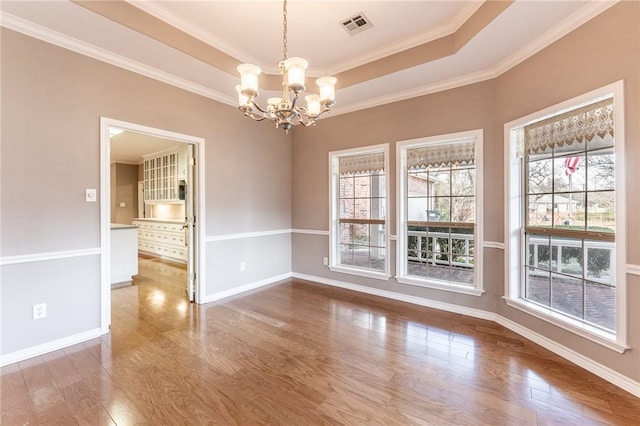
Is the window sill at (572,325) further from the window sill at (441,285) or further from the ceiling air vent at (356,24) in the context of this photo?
the ceiling air vent at (356,24)

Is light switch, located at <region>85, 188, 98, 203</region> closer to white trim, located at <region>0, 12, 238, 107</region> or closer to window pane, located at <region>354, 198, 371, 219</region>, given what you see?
white trim, located at <region>0, 12, 238, 107</region>

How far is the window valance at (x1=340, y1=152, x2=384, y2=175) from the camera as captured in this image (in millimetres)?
4043

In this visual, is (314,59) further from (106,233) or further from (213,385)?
(213,385)

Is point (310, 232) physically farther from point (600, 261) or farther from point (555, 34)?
point (555, 34)

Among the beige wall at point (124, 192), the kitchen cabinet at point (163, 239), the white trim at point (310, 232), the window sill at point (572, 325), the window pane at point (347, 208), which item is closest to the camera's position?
the window sill at point (572, 325)

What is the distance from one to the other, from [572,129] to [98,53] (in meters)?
4.44

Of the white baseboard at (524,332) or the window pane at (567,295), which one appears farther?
the window pane at (567,295)

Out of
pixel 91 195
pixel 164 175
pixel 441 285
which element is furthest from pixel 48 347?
pixel 164 175

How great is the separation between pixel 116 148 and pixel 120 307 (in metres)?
4.54

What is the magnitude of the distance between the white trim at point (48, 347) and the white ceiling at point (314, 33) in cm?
272

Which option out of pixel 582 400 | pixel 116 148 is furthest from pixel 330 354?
pixel 116 148

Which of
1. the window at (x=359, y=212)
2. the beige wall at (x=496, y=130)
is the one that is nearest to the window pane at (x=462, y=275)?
the beige wall at (x=496, y=130)

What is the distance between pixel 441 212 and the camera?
11.8 feet

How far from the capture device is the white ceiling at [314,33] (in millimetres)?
2240
